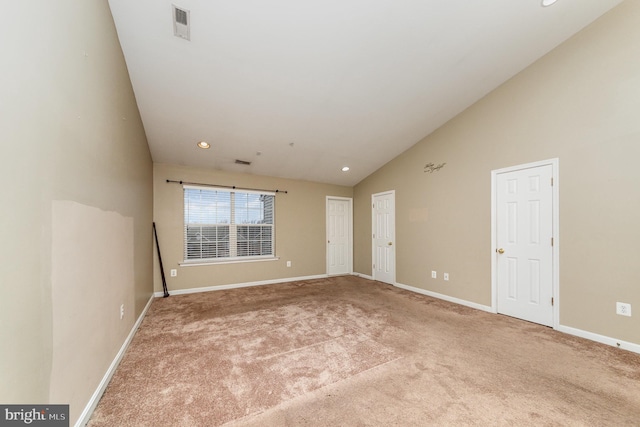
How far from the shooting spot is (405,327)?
2.94 m

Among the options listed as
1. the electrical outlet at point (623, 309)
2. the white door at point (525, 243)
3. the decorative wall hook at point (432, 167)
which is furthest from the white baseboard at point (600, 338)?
the decorative wall hook at point (432, 167)

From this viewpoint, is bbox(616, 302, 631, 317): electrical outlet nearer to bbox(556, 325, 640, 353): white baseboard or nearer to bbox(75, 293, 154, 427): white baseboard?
bbox(556, 325, 640, 353): white baseboard

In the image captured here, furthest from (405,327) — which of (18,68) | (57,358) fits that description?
(18,68)

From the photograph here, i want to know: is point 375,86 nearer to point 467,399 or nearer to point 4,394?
point 467,399

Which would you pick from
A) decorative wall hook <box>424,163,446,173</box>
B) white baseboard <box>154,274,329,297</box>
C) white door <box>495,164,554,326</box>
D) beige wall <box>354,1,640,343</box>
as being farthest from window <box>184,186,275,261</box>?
white door <box>495,164,554,326</box>

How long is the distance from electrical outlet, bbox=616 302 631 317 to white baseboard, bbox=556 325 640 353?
0.27 meters

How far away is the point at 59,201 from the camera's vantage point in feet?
4.07

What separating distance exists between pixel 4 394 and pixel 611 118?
4635 millimetres

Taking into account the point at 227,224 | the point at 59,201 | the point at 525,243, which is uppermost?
the point at 59,201

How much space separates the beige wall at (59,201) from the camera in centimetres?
91

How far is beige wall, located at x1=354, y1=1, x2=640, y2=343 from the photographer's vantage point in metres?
2.43

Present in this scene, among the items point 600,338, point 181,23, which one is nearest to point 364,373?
point 600,338

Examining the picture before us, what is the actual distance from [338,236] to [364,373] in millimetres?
4261

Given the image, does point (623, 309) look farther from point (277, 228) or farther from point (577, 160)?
point (277, 228)
